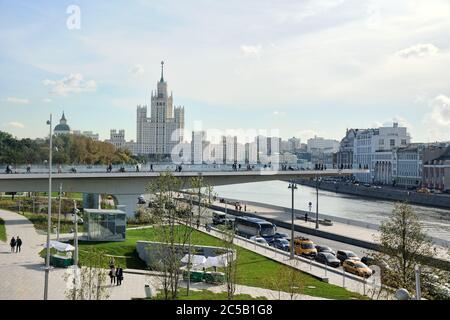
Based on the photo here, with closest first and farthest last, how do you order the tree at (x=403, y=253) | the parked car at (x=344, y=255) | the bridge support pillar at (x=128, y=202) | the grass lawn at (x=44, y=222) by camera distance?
the tree at (x=403, y=253), the parked car at (x=344, y=255), the grass lawn at (x=44, y=222), the bridge support pillar at (x=128, y=202)

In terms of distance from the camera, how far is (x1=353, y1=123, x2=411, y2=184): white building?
1451 inches

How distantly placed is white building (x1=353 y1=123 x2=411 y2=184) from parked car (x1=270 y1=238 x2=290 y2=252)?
25855mm

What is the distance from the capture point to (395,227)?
5809 millimetres

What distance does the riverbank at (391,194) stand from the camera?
23469mm

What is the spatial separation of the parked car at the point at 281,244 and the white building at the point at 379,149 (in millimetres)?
25855

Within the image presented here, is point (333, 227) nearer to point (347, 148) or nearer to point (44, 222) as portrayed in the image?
point (44, 222)

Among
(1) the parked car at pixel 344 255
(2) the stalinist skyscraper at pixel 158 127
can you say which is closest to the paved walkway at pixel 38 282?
(1) the parked car at pixel 344 255

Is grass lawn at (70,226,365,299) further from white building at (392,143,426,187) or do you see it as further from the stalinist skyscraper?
the stalinist skyscraper

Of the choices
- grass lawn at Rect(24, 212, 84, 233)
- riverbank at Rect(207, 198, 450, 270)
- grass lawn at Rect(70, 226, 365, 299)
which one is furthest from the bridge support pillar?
riverbank at Rect(207, 198, 450, 270)

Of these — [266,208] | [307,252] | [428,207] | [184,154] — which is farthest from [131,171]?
[184,154]

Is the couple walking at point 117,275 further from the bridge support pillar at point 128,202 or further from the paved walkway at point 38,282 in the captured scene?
the bridge support pillar at point 128,202

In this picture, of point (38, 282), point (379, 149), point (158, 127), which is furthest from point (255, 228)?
point (158, 127)
